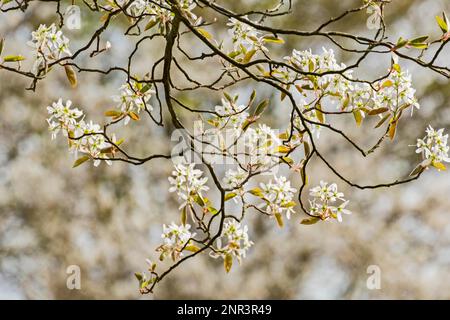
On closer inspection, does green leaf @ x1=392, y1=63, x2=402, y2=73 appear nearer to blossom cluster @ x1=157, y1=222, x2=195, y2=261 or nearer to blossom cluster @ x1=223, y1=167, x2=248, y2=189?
blossom cluster @ x1=223, y1=167, x2=248, y2=189

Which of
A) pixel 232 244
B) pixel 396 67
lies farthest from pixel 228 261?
pixel 396 67

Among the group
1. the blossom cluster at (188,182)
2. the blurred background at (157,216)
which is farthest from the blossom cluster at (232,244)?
the blurred background at (157,216)

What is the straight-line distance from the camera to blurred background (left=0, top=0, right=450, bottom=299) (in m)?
3.55

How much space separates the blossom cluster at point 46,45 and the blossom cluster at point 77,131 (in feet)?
0.30

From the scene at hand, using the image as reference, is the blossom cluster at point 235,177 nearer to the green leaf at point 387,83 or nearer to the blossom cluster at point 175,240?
the blossom cluster at point 175,240

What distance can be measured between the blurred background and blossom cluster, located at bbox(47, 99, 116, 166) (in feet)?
7.44

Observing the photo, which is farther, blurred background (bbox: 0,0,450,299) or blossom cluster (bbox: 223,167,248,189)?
blurred background (bbox: 0,0,450,299)

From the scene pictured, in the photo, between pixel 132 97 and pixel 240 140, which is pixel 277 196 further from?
pixel 132 97

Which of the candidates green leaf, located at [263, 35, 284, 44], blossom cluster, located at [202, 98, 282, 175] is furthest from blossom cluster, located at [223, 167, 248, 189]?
green leaf, located at [263, 35, 284, 44]

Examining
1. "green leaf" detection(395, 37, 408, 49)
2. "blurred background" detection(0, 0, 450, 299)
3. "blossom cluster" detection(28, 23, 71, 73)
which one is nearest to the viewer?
"green leaf" detection(395, 37, 408, 49)

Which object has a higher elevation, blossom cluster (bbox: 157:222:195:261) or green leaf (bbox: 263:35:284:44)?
green leaf (bbox: 263:35:284:44)

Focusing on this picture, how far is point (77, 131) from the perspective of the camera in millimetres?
1312

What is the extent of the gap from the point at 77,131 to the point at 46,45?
0.18 meters

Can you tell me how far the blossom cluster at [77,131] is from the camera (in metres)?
1.29
